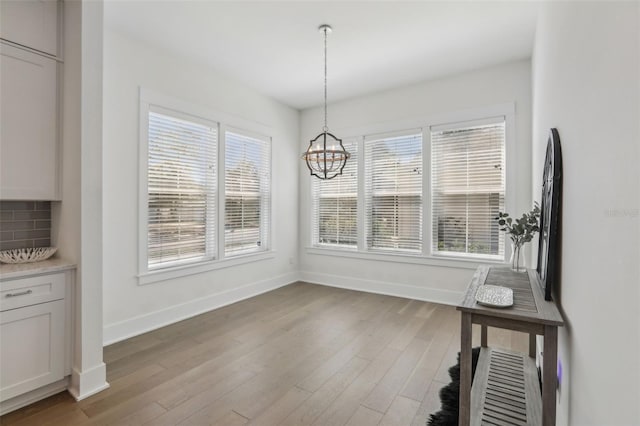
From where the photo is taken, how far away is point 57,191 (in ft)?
7.96

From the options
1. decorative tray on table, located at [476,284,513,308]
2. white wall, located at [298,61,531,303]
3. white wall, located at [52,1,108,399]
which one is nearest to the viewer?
decorative tray on table, located at [476,284,513,308]

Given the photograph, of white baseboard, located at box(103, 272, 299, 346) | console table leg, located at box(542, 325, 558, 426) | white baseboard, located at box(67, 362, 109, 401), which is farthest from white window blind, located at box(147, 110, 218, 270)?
console table leg, located at box(542, 325, 558, 426)

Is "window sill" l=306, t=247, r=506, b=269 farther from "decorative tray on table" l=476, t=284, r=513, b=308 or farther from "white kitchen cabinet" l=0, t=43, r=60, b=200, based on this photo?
"white kitchen cabinet" l=0, t=43, r=60, b=200

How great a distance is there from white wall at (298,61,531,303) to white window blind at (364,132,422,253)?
0.27m

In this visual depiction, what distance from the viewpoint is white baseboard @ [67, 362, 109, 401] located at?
2236 millimetres

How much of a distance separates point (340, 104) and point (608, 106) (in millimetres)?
4639

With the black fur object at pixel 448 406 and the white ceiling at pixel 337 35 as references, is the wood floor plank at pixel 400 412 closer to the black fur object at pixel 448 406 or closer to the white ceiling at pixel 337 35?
the black fur object at pixel 448 406

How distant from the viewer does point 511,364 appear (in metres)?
2.45

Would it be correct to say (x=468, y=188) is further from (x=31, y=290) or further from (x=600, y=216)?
(x=31, y=290)

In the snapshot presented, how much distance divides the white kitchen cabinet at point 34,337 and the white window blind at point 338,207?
3.79 metres

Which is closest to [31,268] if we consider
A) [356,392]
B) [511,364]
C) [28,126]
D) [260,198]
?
[28,126]

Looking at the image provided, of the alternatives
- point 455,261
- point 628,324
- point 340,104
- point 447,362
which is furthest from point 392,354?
point 340,104

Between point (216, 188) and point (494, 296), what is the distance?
352 cm

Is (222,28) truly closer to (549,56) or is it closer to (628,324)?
(549,56)
